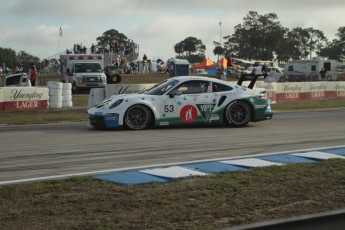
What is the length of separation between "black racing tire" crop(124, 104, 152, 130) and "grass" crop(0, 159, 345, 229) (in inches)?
249

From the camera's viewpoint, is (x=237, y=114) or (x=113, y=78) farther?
(x=113, y=78)

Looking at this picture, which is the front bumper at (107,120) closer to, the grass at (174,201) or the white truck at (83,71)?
the grass at (174,201)

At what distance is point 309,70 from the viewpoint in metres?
58.7

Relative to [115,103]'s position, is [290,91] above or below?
above

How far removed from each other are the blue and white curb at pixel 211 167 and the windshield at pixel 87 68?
26.6 meters

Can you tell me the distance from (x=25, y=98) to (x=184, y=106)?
9789 mm

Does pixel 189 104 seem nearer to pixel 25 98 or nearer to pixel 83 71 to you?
pixel 25 98

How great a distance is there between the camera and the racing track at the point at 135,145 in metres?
8.42

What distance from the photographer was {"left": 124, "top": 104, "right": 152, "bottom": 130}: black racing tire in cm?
1349

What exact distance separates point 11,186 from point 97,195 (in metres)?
1.15

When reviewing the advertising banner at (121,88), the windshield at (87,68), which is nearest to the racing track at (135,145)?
the advertising banner at (121,88)

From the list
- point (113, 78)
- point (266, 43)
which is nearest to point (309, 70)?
point (113, 78)

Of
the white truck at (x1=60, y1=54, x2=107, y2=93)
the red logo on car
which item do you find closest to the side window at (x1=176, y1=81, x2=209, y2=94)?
the red logo on car

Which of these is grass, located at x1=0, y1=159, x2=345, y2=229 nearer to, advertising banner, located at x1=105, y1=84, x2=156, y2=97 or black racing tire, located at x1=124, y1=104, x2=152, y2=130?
black racing tire, located at x1=124, y1=104, x2=152, y2=130
